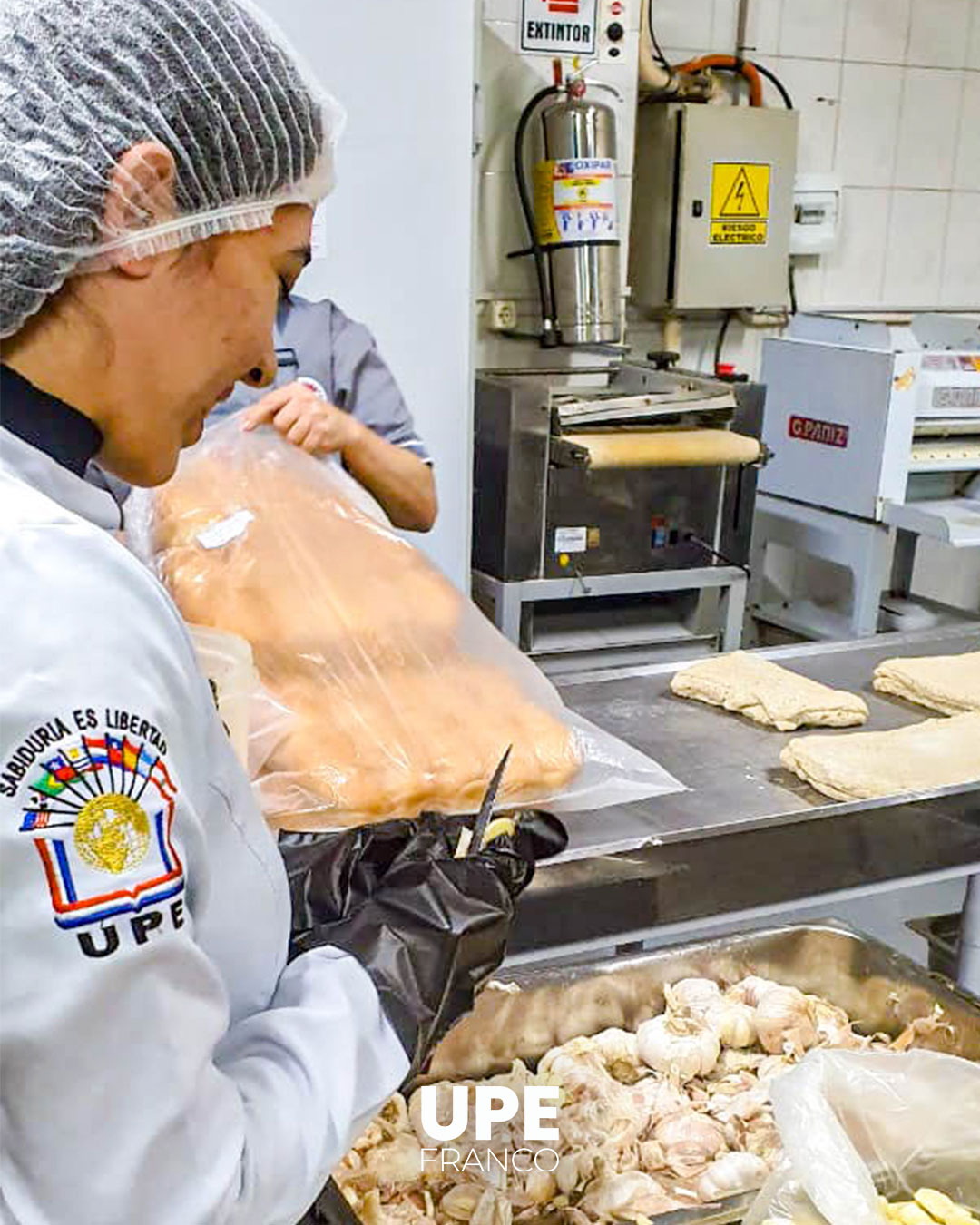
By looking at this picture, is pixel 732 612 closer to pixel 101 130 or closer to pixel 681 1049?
Answer: pixel 681 1049

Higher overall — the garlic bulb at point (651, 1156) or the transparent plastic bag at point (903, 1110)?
the transparent plastic bag at point (903, 1110)

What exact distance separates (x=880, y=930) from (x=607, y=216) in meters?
1.97

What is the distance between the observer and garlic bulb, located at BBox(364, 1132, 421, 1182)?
1071mm

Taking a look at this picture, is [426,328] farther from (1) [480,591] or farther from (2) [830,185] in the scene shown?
(2) [830,185]

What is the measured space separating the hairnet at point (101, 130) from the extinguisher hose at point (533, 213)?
97.7 inches

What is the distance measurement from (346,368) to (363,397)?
0.06 meters

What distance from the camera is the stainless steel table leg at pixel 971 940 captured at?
158 centimetres

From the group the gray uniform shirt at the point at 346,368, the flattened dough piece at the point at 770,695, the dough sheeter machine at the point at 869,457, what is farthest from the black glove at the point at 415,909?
the dough sheeter machine at the point at 869,457

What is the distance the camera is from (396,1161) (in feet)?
3.55

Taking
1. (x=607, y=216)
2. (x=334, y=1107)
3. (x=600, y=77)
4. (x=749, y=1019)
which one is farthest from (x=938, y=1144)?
(x=600, y=77)

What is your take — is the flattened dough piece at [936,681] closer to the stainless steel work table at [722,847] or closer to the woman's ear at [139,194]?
the stainless steel work table at [722,847]

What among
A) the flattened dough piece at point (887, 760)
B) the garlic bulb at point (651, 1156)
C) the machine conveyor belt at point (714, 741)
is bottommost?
the garlic bulb at point (651, 1156)

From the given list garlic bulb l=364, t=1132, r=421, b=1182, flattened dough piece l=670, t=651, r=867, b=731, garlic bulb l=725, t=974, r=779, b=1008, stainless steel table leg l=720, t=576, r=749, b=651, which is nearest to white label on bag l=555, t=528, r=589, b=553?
stainless steel table leg l=720, t=576, r=749, b=651

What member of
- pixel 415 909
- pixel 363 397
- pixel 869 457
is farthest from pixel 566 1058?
pixel 869 457
